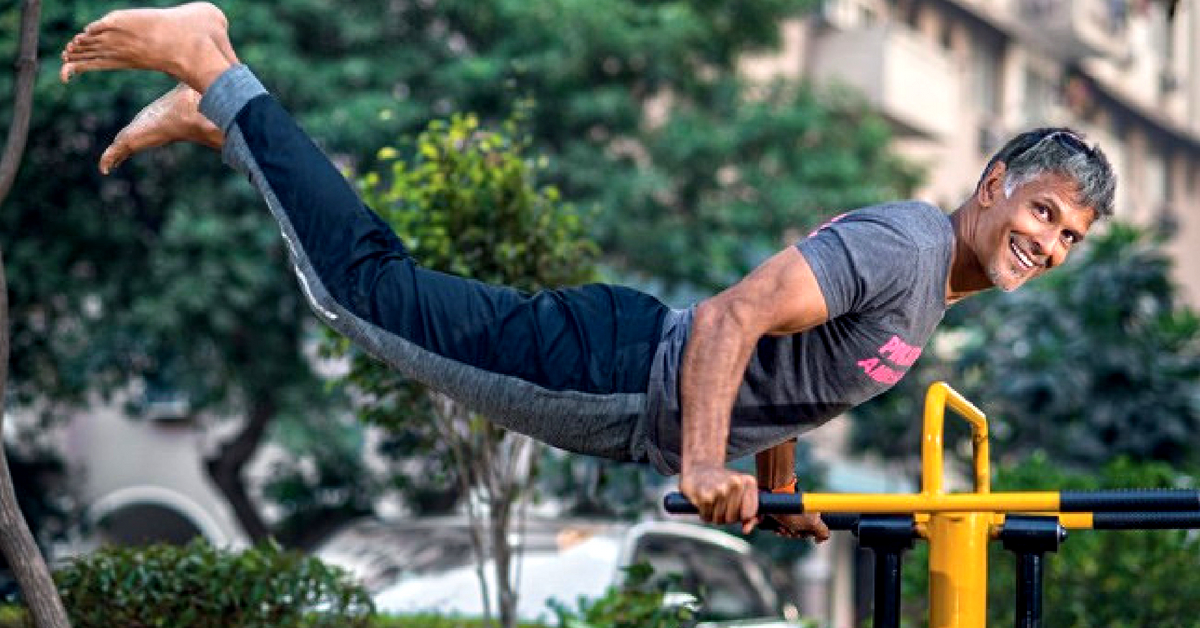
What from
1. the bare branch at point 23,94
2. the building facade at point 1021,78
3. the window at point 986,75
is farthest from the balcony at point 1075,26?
the bare branch at point 23,94

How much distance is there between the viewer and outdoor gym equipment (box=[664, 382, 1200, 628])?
3.83 m

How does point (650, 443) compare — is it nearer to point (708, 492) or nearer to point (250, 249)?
point (708, 492)

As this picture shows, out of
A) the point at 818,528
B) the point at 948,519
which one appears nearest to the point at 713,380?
the point at 948,519

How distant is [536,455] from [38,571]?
3405 mm

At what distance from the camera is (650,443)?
14.3ft

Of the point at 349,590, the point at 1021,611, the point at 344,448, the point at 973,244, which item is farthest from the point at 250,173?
the point at 344,448

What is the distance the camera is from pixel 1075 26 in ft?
108

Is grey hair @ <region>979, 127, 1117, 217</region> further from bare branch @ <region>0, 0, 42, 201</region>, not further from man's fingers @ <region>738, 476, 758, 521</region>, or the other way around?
bare branch @ <region>0, 0, 42, 201</region>

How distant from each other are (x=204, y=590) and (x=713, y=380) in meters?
3.10

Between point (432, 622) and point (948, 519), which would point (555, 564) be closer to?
point (432, 622)

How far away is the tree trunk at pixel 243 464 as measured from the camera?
19.3 meters

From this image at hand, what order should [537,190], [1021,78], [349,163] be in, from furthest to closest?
1. [1021,78]
2. [349,163]
3. [537,190]

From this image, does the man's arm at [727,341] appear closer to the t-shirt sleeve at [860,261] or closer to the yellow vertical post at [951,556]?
the t-shirt sleeve at [860,261]

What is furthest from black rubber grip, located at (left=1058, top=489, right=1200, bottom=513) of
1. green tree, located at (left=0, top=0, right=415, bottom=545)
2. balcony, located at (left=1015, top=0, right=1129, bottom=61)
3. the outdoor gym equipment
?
balcony, located at (left=1015, top=0, right=1129, bottom=61)
